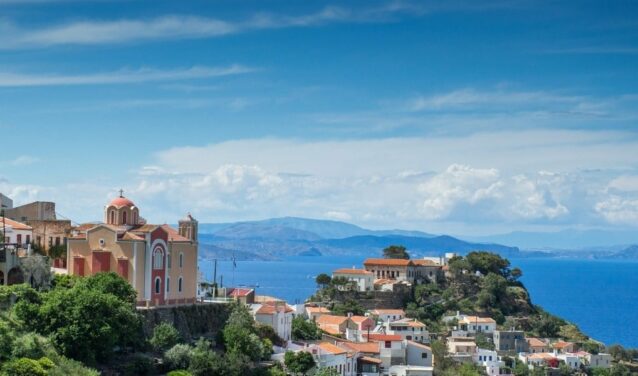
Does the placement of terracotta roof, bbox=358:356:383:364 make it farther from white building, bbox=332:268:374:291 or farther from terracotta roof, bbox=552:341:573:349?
white building, bbox=332:268:374:291

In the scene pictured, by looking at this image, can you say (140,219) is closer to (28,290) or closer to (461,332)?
(28,290)

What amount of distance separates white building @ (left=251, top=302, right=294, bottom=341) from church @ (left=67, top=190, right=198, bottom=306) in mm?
6146

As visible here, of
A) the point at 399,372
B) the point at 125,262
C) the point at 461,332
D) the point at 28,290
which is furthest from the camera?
the point at 461,332

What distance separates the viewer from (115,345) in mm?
51469

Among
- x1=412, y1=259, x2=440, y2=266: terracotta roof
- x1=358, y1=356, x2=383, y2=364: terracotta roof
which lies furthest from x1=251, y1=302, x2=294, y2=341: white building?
x1=412, y1=259, x2=440, y2=266: terracotta roof

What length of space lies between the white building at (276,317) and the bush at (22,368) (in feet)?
74.8

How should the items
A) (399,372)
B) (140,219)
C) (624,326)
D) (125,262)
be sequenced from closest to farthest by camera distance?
(125,262)
(140,219)
(399,372)
(624,326)

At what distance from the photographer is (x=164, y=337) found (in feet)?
177

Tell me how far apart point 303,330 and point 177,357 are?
18441 mm

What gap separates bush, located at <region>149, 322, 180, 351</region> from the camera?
54.0 m

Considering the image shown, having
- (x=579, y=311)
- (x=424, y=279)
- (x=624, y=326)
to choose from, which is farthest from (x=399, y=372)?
(x=579, y=311)

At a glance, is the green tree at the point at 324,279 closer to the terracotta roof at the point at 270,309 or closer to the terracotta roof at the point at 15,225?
the terracotta roof at the point at 270,309

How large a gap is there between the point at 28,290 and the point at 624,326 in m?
117

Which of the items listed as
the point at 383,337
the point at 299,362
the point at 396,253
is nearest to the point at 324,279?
the point at 396,253
